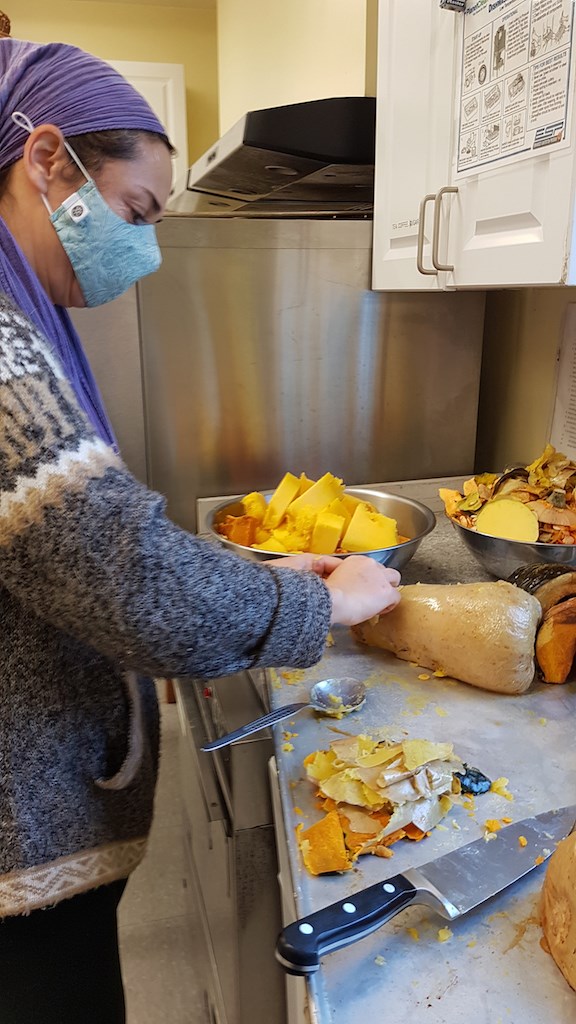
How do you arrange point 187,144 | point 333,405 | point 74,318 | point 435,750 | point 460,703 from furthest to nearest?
point 187,144 < point 333,405 < point 74,318 < point 460,703 < point 435,750

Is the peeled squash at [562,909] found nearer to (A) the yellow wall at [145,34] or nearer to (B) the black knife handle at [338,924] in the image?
(B) the black knife handle at [338,924]

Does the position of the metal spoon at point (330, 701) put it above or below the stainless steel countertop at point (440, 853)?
above

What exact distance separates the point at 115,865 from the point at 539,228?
0.88m

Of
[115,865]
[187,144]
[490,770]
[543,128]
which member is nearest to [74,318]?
[543,128]

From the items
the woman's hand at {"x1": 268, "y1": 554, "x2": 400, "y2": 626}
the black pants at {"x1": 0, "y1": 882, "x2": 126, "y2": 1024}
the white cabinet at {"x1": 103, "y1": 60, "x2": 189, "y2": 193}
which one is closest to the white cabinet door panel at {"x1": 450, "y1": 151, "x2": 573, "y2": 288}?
the woman's hand at {"x1": 268, "y1": 554, "x2": 400, "y2": 626}

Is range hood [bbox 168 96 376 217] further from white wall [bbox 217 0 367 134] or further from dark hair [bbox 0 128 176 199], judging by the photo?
dark hair [bbox 0 128 176 199]

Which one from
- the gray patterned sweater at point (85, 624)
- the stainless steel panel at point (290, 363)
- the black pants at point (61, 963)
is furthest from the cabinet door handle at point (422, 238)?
the black pants at point (61, 963)

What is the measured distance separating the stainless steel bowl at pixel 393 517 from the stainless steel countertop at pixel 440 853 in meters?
0.14

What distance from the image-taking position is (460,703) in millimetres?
803

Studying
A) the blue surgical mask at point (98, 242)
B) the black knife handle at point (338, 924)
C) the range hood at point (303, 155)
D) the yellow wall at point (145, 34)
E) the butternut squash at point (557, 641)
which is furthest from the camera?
the yellow wall at point (145, 34)

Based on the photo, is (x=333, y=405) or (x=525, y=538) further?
(x=333, y=405)

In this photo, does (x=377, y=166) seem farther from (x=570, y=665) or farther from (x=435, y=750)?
(x=435, y=750)

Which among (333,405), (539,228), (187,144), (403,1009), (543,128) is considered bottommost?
(403,1009)

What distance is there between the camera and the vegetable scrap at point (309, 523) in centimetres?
106
